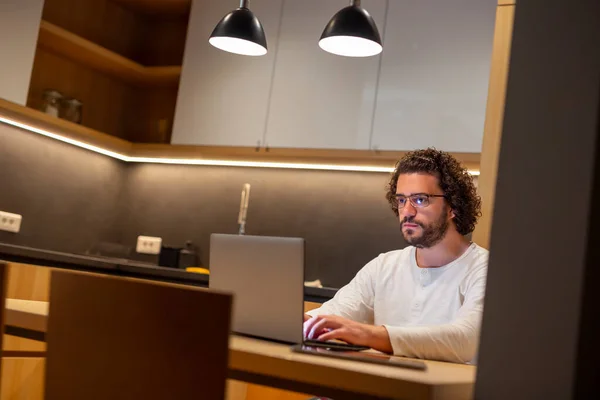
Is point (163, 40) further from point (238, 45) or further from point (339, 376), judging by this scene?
point (339, 376)

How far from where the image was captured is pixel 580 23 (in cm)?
137

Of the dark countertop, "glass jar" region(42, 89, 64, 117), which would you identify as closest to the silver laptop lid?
the dark countertop

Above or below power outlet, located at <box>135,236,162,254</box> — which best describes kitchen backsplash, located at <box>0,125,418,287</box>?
above

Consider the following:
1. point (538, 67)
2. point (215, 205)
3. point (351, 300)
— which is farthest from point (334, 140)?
point (538, 67)

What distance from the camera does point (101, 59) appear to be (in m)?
4.68

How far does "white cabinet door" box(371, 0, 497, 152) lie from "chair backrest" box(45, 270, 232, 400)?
2695 mm

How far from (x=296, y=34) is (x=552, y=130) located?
3.10 m

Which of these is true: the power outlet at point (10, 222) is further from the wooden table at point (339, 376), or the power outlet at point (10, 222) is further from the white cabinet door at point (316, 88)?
the wooden table at point (339, 376)

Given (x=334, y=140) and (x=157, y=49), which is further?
(x=157, y=49)

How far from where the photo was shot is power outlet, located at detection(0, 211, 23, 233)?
4.15 meters

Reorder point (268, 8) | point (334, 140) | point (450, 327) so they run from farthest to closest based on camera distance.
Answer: point (268, 8) → point (334, 140) → point (450, 327)

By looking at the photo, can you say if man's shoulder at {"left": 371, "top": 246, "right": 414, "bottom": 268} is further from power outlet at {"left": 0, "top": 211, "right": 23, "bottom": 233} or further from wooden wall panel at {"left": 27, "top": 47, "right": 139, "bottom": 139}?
wooden wall panel at {"left": 27, "top": 47, "right": 139, "bottom": 139}

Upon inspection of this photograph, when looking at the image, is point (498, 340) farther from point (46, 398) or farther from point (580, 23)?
point (46, 398)

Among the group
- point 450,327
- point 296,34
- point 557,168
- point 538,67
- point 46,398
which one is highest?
point 296,34
